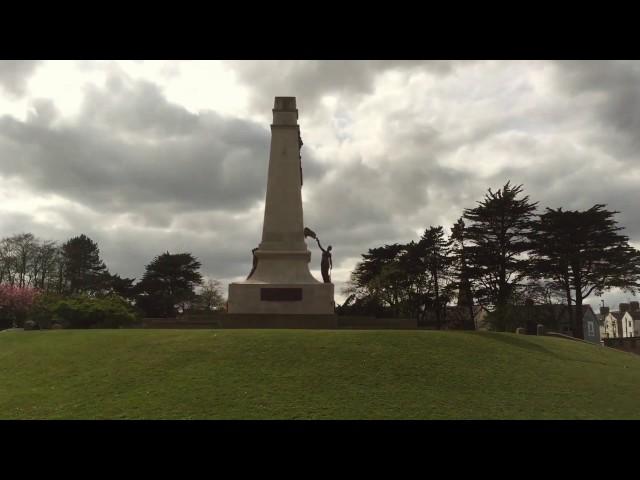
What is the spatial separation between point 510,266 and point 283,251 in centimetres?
2760

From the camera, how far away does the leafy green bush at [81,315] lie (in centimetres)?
2686

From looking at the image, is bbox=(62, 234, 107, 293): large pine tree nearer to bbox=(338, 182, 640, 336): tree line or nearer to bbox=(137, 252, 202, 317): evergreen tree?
bbox=(137, 252, 202, 317): evergreen tree

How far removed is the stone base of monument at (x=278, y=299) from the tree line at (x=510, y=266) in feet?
58.0

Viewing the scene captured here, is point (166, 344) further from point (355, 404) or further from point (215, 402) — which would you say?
point (355, 404)

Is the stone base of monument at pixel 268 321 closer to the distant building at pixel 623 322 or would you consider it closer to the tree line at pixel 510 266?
the tree line at pixel 510 266

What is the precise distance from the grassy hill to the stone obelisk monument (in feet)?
18.3

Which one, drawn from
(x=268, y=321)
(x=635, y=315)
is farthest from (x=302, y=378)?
(x=635, y=315)

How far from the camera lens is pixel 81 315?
26.9m

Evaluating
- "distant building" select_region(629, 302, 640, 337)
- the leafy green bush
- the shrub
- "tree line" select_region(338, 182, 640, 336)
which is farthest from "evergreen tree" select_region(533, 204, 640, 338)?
"distant building" select_region(629, 302, 640, 337)

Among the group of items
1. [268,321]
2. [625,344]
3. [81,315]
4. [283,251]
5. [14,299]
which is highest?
[283,251]

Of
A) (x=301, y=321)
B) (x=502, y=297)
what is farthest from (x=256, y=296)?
(x=502, y=297)

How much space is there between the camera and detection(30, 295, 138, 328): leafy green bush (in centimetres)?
2686

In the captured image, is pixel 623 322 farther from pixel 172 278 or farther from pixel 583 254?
pixel 172 278
